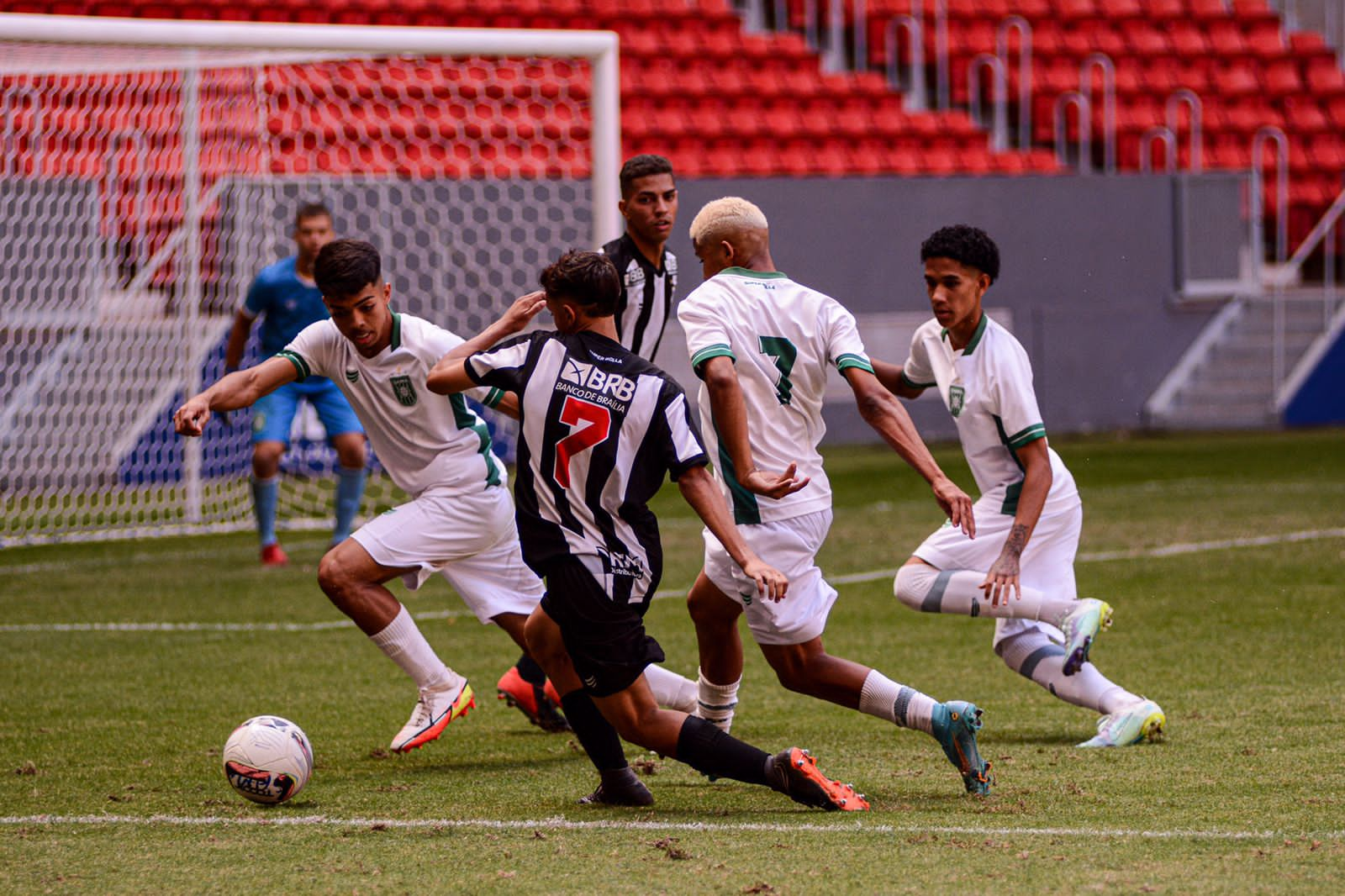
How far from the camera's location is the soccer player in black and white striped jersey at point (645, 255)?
5938mm

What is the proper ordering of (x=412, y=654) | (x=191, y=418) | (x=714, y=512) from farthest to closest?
(x=412, y=654) < (x=191, y=418) < (x=714, y=512)

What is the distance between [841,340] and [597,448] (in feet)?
2.96

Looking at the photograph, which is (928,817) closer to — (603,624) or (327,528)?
(603,624)

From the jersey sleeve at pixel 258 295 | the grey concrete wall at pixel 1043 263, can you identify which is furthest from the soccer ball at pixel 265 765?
the grey concrete wall at pixel 1043 263

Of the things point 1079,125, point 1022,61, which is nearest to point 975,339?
point 1079,125

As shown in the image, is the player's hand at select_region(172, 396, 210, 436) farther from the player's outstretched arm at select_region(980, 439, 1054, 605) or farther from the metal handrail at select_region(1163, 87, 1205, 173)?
the metal handrail at select_region(1163, 87, 1205, 173)

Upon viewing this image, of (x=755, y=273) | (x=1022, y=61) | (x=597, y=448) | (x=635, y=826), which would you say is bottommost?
(x=635, y=826)

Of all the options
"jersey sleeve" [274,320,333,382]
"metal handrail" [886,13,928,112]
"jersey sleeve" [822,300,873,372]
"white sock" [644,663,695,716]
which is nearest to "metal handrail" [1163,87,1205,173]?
"metal handrail" [886,13,928,112]

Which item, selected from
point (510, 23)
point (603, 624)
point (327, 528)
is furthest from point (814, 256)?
point (603, 624)

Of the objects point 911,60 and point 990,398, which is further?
point 911,60

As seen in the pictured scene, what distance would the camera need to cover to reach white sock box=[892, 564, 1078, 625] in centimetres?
543

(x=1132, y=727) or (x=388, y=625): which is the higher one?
(x=388, y=625)

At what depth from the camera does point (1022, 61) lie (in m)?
19.2

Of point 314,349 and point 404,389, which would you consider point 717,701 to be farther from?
point 314,349
